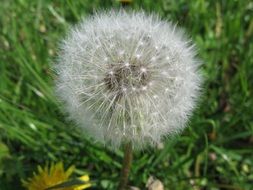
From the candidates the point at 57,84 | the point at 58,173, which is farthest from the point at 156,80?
the point at 58,173

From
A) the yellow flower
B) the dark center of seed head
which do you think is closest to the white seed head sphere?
the dark center of seed head

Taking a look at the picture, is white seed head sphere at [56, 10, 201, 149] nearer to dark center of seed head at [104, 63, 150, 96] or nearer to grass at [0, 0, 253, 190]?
dark center of seed head at [104, 63, 150, 96]

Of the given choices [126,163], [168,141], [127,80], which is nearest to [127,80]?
[127,80]

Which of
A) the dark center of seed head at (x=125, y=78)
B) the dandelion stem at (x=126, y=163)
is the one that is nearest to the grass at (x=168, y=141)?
the dandelion stem at (x=126, y=163)

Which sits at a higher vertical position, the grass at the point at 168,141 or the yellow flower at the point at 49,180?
the grass at the point at 168,141

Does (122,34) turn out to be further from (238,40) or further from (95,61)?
(238,40)

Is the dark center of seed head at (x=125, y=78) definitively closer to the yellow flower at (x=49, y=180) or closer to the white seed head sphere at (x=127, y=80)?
the white seed head sphere at (x=127, y=80)
